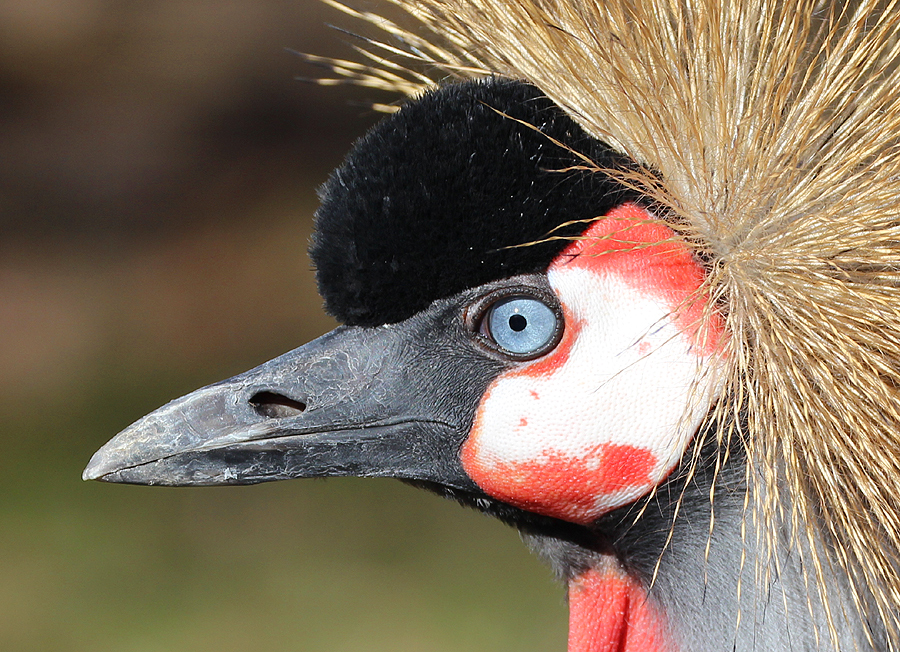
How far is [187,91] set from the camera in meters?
4.73

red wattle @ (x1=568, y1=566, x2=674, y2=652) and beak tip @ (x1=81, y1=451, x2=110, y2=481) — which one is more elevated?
beak tip @ (x1=81, y1=451, x2=110, y2=481)

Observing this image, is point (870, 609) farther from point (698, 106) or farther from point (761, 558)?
point (698, 106)

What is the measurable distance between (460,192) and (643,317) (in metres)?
0.21

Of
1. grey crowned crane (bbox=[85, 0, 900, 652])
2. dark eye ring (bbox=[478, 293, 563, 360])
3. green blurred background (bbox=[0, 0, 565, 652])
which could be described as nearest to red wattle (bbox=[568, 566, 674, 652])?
grey crowned crane (bbox=[85, 0, 900, 652])

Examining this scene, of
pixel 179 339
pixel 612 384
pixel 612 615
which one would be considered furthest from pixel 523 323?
pixel 179 339

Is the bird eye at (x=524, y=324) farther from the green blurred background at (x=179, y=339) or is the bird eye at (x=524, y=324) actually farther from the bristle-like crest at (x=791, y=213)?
the green blurred background at (x=179, y=339)

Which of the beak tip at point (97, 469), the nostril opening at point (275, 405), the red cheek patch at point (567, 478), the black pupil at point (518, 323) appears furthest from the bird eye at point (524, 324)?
the beak tip at point (97, 469)

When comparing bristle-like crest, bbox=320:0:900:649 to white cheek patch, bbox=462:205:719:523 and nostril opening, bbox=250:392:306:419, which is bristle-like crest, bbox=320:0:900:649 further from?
nostril opening, bbox=250:392:306:419

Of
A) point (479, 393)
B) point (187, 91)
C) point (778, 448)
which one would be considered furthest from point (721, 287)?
point (187, 91)

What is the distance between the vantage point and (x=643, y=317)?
87cm

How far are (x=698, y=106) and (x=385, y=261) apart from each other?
12.7 inches

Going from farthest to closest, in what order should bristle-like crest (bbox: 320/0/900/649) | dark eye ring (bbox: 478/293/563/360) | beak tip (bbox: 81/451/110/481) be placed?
1. beak tip (bbox: 81/451/110/481)
2. dark eye ring (bbox: 478/293/563/360)
3. bristle-like crest (bbox: 320/0/900/649)

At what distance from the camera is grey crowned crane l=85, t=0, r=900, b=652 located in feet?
2.65

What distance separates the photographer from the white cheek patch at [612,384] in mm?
864
